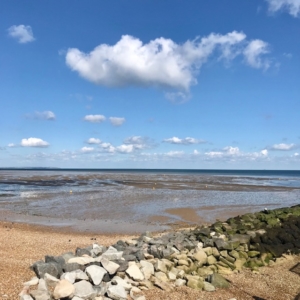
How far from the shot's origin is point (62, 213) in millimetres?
20062

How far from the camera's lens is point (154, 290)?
7.34 meters

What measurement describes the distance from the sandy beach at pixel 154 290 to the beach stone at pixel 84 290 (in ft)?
3.41

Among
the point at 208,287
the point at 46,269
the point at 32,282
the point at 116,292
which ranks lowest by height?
the point at 208,287

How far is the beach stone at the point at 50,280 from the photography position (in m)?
6.50

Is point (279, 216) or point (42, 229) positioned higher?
point (279, 216)

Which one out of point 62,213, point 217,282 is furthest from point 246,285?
point 62,213

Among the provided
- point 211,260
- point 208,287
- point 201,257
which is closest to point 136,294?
point 208,287

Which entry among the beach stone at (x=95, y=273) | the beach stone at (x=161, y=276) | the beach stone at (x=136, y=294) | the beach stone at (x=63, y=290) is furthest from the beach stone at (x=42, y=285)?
the beach stone at (x=161, y=276)

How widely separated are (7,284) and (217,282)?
4544mm

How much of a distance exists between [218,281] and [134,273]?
2.01 meters

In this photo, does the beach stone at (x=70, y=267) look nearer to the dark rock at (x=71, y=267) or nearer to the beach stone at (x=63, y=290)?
the dark rock at (x=71, y=267)

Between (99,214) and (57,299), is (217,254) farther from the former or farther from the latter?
(99,214)

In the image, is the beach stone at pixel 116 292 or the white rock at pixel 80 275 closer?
the beach stone at pixel 116 292

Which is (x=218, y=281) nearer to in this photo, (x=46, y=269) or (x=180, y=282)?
(x=180, y=282)
